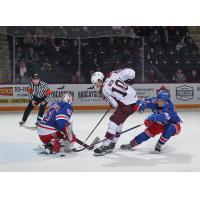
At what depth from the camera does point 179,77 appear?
9648 mm

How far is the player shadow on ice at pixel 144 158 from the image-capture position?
14.2ft

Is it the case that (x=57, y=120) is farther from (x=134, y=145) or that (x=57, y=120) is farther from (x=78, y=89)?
(x=78, y=89)

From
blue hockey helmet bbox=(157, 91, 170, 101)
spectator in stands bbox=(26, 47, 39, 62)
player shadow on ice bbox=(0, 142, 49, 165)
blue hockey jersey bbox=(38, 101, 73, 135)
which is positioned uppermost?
spectator in stands bbox=(26, 47, 39, 62)

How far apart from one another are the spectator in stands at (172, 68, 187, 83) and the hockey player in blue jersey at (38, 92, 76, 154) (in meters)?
5.32

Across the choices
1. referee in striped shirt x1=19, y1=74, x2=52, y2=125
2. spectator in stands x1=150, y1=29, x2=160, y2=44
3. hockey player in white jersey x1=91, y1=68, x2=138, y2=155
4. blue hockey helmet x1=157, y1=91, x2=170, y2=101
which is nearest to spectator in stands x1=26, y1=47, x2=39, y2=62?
spectator in stands x1=150, y1=29, x2=160, y2=44

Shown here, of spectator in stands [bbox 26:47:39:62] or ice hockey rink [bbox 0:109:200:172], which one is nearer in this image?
ice hockey rink [bbox 0:109:200:172]

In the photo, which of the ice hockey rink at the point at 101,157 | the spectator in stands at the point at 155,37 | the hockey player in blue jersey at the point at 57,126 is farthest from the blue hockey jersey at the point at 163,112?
the spectator in stands at the point at 155,37

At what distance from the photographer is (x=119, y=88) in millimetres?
4754

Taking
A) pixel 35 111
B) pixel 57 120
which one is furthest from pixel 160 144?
pixel 35 111

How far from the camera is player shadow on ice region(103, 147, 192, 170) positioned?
14.2 ft

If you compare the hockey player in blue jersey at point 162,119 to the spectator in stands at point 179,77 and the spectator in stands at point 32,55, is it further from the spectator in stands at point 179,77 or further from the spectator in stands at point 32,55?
the spectator in stands at point 32,55

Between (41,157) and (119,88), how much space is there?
3.40 ft

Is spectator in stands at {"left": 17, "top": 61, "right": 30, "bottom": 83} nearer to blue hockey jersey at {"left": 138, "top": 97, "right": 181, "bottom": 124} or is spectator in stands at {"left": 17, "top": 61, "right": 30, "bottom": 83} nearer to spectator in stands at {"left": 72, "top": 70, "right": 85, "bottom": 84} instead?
spectator in stands at {"left": 72, "top": 70, "right": 85, "bottom": 84}

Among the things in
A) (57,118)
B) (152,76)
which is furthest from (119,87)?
(152,76)
